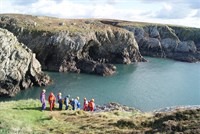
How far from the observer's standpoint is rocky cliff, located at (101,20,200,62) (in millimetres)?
173262

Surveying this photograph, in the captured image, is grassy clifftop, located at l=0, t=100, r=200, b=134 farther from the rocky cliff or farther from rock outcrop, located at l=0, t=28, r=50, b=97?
the rocky cliff

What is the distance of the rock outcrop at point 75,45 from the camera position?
113438mm

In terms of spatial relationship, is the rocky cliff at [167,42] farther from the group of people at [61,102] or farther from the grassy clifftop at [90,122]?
the grassy clifftop at [90,122]

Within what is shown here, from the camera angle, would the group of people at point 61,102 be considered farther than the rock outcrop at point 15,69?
No

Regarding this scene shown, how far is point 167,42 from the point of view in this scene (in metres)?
184

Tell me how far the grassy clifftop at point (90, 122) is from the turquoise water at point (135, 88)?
33.7 meters

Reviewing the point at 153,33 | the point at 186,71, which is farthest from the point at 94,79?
the point at 153,33

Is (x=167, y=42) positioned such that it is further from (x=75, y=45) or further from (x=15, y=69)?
(x=15, y=69)

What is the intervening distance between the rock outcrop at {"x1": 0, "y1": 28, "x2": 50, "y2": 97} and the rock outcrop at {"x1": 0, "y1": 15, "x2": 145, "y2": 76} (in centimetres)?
2257

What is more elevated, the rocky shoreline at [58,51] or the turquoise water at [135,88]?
the rocky shoreline at [58,51]

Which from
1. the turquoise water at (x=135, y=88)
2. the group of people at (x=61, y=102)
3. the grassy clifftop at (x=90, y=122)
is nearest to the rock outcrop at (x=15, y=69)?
the turquoise water at (x=135, y=88)

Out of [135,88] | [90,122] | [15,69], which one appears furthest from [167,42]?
[90,122]

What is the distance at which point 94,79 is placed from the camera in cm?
9950

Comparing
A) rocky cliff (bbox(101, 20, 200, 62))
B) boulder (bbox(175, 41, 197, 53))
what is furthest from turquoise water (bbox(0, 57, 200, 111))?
boulder (bbox(175, 41, 197, 53))
